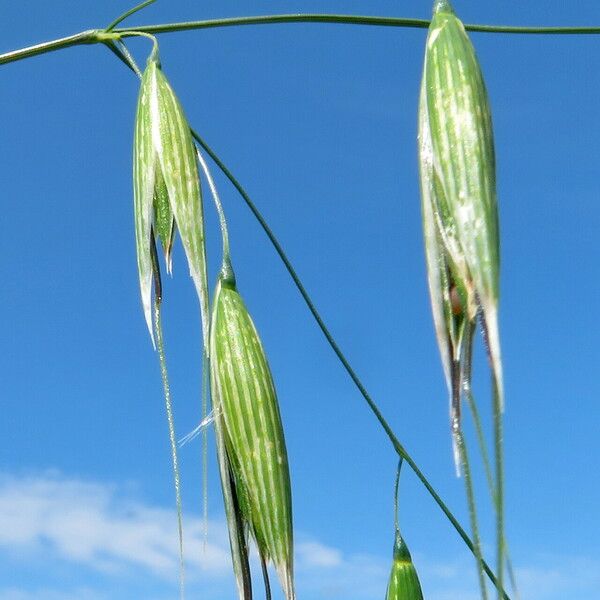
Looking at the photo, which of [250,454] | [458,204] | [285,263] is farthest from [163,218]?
[458,204]

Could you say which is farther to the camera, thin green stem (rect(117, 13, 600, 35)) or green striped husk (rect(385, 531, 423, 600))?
green striped husk (rect(385, 531, 423, 600))

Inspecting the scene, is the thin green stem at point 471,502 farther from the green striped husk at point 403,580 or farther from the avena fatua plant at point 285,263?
the green striped husk at point 403,580

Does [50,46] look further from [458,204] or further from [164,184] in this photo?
[458,204]

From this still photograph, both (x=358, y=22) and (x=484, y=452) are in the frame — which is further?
(x=358, y=22)

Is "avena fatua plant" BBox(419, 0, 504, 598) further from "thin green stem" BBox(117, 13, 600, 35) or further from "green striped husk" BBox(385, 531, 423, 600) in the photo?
"green striped husk" BBox(385, 531, 423, 600)

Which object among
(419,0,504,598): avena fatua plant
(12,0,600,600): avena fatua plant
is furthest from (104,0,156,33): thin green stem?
(419,0,504,598): avena fatua plant
